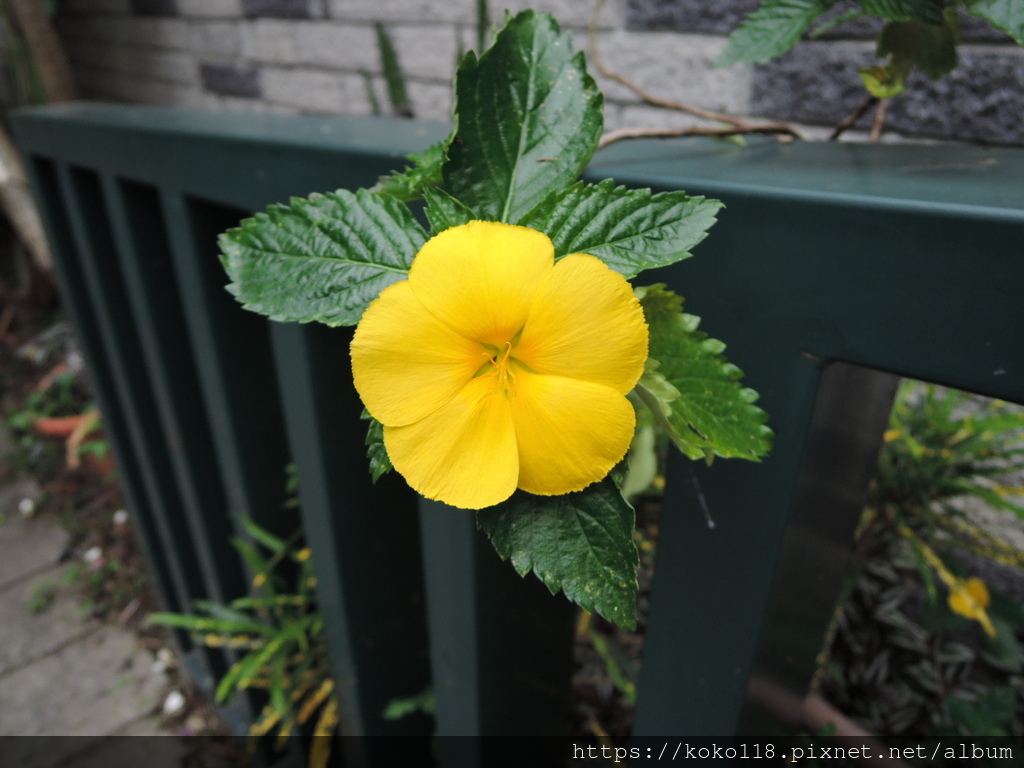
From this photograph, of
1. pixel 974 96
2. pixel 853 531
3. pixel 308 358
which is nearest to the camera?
pixel 853 531

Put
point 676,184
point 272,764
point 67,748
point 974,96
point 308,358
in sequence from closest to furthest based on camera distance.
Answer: point 676,184 < point 308,358 < point 974,96 < point 272,764 < point 67,748

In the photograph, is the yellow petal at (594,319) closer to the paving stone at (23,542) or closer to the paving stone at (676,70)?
the paving stone at (676,70)

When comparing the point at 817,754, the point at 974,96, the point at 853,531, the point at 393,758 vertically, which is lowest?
the point at 393,758

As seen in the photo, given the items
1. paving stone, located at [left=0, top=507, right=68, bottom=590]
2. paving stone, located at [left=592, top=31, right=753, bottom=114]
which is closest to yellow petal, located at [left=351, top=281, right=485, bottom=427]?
paving stone, located at [left=592, top=31, right=753, bottom=114]

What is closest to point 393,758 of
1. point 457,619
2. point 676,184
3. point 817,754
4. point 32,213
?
point 457,619

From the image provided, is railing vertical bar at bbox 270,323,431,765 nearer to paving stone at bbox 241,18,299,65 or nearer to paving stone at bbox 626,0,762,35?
paving stone at bbox 626,0,762,35

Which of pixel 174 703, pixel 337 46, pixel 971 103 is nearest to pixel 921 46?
pixel 971 103

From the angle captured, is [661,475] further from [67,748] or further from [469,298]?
[67,748]
